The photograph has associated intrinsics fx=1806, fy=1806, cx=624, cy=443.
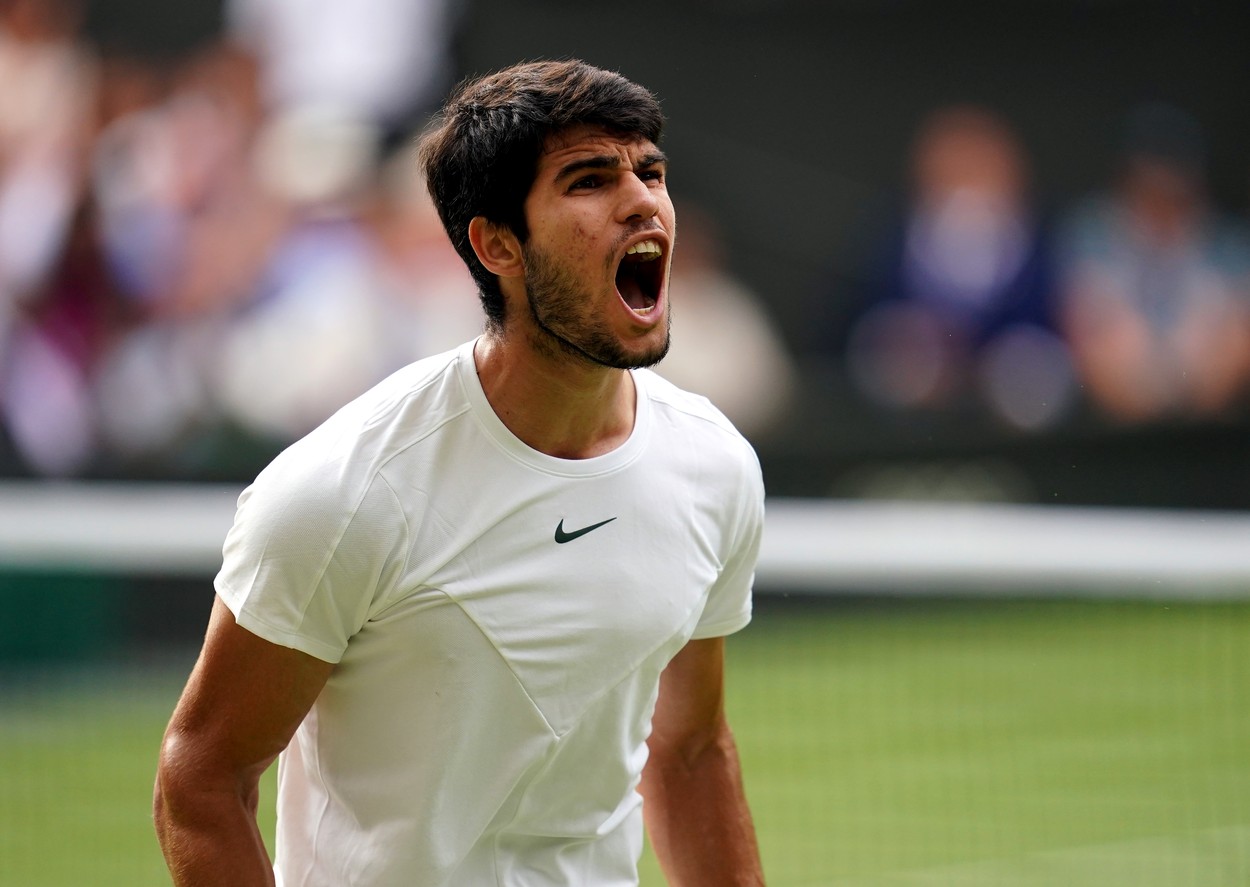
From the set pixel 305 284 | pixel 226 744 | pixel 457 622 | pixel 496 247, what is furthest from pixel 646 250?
pixel 305 284

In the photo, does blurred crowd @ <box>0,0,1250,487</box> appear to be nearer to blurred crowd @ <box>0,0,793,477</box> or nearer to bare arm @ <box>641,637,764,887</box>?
blurred crowd @ <box>0,0,793,477</box>

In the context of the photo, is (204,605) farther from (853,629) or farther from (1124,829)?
(1124,829)

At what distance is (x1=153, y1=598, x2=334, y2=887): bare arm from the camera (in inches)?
104

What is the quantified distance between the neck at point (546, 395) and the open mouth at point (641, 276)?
0.15 metres

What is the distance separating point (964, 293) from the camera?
1279 centimetres

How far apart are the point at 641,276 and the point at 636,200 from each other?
0.23 metres

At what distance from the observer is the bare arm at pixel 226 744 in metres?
2.65

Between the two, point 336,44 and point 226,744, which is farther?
point 336,44

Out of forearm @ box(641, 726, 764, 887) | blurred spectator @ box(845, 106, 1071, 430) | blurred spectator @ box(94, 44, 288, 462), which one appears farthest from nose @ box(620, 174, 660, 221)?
blurred spectator @ box(845, 106, 1071, 430)

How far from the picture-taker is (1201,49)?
13.3m

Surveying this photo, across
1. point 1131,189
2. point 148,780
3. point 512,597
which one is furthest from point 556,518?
point 1131,189

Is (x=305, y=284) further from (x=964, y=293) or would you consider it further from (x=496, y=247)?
(x=496, y=247)

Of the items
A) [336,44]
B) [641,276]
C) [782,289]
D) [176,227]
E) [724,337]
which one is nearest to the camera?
[641,276]

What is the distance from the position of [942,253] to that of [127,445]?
5.78 m
